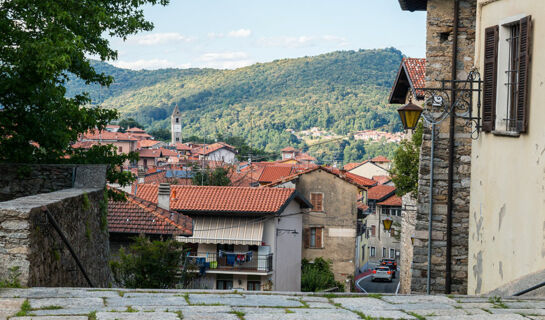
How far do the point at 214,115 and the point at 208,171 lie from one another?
91988mm

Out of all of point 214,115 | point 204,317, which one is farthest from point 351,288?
point 214,115

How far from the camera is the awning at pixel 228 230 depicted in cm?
2881

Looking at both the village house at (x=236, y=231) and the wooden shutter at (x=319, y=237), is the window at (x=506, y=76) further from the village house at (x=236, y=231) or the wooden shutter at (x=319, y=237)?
the wooden shutter at (x=319, y=237)

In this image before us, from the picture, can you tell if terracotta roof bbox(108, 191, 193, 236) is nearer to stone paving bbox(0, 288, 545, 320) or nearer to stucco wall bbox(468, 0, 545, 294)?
stucco wall bbox(468, 0, 545, 294)

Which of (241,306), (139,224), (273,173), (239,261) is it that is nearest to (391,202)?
(273,173)


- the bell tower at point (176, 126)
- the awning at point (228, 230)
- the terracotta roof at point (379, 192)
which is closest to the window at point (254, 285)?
the awning at point (228, 230)

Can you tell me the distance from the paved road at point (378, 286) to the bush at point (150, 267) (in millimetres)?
27441

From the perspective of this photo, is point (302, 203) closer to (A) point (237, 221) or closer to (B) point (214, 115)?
(A) point (237, 221)

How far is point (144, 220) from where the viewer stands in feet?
60.5

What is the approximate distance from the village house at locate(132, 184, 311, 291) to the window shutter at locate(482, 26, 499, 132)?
2001 centimetres

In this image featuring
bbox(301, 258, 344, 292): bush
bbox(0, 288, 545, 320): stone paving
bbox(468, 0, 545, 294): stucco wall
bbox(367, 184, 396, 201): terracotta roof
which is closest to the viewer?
bbox(0, 288, 545, 320): stone paving

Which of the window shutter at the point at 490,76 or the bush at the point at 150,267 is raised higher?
the window shutter at the point at 490,76

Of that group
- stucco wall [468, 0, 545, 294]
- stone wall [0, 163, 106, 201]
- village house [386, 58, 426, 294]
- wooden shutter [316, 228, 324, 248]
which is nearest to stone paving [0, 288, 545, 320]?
stucco wall [468, 0, 545, 294]

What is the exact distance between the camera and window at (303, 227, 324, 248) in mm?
37938
